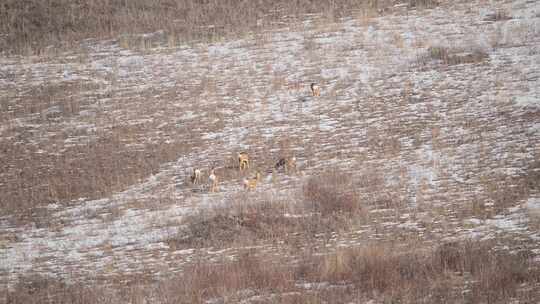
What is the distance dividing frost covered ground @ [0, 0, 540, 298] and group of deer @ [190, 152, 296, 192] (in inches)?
10.3

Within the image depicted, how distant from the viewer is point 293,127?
18000 mm

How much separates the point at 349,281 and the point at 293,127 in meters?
7.79

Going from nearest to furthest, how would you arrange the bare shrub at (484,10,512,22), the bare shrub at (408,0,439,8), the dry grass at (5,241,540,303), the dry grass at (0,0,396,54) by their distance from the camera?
the dry grass at (5,241,540,303)
the bare shrub at (484,10,512,22)
the dry grass at (0,0,396,54)
the bare shrub at (408,0,439,8)

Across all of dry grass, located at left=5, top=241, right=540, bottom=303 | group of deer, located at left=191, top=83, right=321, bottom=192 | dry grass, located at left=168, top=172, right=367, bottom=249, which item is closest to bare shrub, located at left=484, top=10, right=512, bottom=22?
group of deer, located at left=191, top=83, right=321, bottom=192

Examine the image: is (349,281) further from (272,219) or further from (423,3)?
(423,3)

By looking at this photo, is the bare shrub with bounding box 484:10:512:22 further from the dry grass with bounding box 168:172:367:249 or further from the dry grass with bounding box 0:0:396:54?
the dry grass with bounding box 168:172:367:249

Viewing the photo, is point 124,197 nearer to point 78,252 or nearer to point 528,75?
point 78,252

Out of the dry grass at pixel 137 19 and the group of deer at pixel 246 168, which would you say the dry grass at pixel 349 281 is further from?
the dry grass at pixel 137 19

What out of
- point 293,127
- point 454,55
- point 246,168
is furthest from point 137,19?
point 246,168

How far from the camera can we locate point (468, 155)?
49.9 ft

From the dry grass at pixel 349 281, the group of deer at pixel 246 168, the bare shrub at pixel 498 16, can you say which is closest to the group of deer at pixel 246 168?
the group of deer at pixel 246 168

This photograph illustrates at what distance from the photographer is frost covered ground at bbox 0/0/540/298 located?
41.0 feet

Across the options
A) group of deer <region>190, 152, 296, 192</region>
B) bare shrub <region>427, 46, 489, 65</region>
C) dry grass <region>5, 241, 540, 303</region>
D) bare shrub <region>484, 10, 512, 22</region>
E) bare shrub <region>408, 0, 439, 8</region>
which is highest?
bare shrub <region>408, 0, 439, 8</region>

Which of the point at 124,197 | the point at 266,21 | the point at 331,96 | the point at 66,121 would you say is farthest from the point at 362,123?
the point at 266,21
